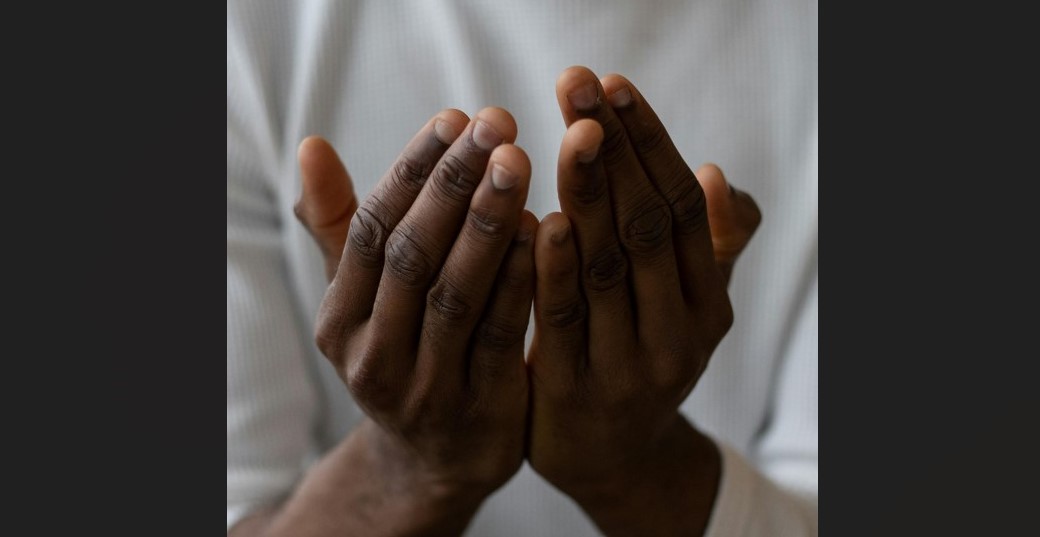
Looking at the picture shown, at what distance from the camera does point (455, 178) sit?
0.28 metres

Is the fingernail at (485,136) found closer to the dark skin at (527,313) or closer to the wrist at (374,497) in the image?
the dark skin at (527,313)

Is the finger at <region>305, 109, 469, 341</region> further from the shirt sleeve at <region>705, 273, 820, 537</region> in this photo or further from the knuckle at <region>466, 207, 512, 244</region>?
the shirt sleeve at <region>705, 273, 820, 537</region>

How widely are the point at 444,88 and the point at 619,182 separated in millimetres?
251

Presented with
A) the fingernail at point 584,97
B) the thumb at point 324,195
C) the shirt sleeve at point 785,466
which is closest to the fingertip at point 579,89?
the fingernail at point 584,97

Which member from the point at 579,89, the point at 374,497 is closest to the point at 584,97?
the point at 579,89

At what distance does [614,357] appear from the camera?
327 mm

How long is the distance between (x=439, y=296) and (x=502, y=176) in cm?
5

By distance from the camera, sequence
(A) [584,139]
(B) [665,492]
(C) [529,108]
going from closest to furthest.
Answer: (A) [584,139], (B) [665,492], (C) [529,108]

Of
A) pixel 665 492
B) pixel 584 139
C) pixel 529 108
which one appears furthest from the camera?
pixel 529 108

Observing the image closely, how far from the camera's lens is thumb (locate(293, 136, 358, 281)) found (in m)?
0.34

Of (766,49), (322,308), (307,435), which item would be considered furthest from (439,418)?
(766,49)

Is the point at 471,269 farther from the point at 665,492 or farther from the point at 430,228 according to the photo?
the point at 665,492

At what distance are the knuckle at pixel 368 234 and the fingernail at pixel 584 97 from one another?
3.0 inches

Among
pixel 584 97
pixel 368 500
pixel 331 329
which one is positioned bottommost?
pixel 368 500
